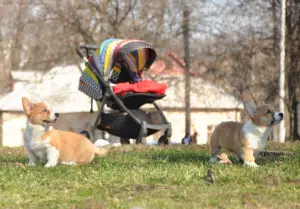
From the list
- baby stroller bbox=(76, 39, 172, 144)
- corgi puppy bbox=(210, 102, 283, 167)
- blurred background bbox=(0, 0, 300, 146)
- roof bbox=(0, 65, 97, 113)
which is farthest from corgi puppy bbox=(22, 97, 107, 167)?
roof bbox=(0, 65, 97, 113)

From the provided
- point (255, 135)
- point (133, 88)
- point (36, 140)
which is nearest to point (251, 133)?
point (255, 135)

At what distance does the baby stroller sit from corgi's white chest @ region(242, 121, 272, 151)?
18.0ft

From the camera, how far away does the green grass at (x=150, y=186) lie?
4.72 metres

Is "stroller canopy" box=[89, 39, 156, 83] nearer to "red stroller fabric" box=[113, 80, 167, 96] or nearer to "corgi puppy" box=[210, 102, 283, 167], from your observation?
"red stroller fabric" box=[113, 80, 167, 96]

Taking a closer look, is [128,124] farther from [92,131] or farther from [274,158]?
[274,158]

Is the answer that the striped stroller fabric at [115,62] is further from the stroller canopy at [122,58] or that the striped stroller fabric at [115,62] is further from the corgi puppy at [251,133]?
the corgi puppy at [251,133]

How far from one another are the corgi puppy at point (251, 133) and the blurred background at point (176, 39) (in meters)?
13.7

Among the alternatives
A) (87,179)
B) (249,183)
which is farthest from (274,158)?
(87,179)

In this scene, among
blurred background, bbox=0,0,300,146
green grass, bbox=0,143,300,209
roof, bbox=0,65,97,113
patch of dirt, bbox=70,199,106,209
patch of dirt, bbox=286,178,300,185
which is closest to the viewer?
patch of dirt, bbox=70,199,106,209

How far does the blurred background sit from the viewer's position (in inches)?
862

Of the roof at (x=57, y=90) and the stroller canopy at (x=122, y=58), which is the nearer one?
Answer: the stroller canopy at (x=122, y=58)

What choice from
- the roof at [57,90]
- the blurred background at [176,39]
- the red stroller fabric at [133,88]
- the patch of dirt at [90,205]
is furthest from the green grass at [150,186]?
the roof at [57,90]

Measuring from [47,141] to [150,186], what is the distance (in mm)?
2054

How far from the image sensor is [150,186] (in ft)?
17.9
